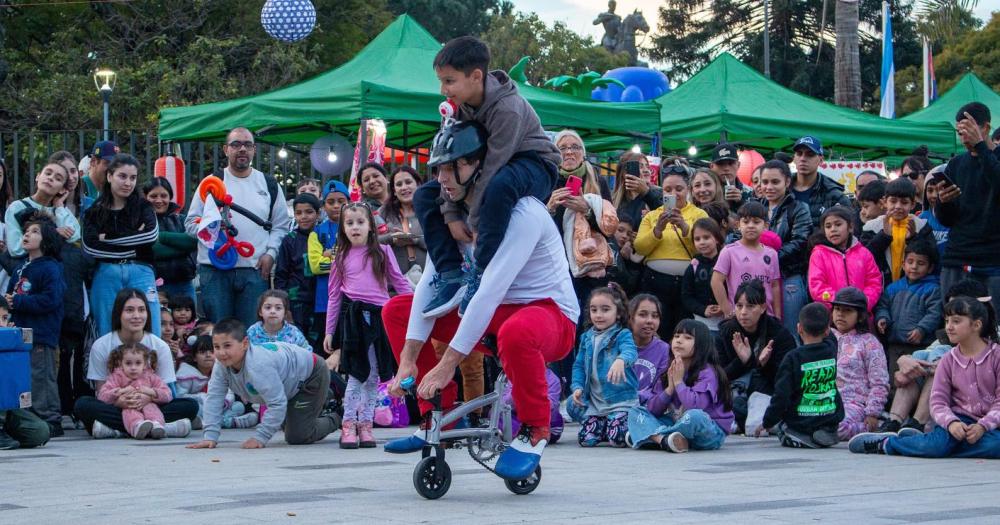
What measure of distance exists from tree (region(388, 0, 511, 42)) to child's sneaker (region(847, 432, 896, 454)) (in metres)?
48.2

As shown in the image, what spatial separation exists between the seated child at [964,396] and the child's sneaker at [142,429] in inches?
181

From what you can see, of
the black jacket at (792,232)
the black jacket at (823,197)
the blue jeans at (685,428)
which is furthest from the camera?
the black jacket at (823,197)

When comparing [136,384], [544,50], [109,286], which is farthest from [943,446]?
[544,50]

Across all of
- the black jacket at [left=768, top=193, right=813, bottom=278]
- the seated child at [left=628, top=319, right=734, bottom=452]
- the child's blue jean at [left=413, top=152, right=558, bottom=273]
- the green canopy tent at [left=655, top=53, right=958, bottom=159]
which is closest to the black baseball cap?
the black jacket at [left=768, top=193, right=813, bottom=278]

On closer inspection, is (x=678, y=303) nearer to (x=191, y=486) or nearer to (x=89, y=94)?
(x=191, y=486)

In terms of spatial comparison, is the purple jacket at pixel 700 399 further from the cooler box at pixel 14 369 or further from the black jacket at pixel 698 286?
the cooler box at pixel 14 369

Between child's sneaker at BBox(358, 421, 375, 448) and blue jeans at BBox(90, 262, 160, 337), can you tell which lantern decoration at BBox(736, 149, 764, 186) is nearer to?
blue jeans at BBox(90, 262, 160, 337)

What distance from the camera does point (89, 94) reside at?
29.7m

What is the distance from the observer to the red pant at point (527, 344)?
17.3 ft

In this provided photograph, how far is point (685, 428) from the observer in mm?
7914

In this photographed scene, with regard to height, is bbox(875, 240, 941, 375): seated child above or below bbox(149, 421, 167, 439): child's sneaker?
above

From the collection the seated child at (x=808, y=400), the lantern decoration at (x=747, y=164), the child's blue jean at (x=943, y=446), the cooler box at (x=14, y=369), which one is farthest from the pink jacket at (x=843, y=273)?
the lantern decoration at (x=747, y=164)

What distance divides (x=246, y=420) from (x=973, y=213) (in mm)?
5239

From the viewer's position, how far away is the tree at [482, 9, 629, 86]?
175ft
